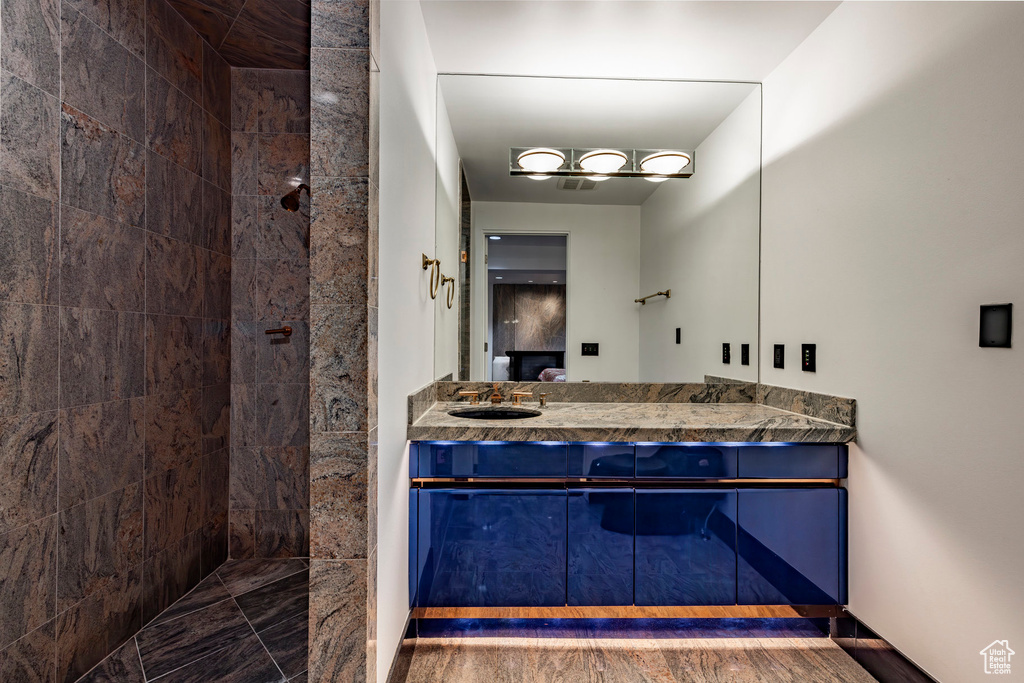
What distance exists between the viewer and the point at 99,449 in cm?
173

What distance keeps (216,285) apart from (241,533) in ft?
4.27

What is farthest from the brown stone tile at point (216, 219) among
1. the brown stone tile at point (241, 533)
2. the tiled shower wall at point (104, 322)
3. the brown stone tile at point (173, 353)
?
the brown stone tile at point (241, 533)

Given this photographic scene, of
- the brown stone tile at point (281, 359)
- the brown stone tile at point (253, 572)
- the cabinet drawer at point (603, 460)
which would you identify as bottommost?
the brown stone tile at point (253, 572)

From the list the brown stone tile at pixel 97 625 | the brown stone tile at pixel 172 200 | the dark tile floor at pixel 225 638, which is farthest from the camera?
the brown stone tile at pixel 172 200

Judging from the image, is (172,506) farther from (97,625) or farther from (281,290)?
(281,290)

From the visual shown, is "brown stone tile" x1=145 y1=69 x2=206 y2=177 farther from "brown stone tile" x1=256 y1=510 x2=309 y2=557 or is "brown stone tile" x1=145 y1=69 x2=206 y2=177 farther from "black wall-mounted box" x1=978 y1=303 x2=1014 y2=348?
"black wall-mounted box" x1=978 y1=303 x2=1014 y2=348

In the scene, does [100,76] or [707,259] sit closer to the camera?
[100,76]

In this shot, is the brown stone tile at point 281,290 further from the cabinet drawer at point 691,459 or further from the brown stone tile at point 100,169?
the cabinet drawer at point 691,459

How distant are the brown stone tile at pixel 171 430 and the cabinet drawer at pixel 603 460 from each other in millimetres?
1707

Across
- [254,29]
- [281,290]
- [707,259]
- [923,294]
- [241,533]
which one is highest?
[254,29]

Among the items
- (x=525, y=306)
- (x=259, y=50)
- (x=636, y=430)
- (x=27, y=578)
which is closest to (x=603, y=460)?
(x=636, y=430)

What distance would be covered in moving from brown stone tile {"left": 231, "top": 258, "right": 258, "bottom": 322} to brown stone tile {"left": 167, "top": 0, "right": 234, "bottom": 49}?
99 centimetres

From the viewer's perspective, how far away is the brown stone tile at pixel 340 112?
1.29 m

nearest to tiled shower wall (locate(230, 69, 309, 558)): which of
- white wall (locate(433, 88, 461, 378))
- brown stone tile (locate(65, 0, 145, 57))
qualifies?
brown stone tile (locate(65, 0, 145, 57))
